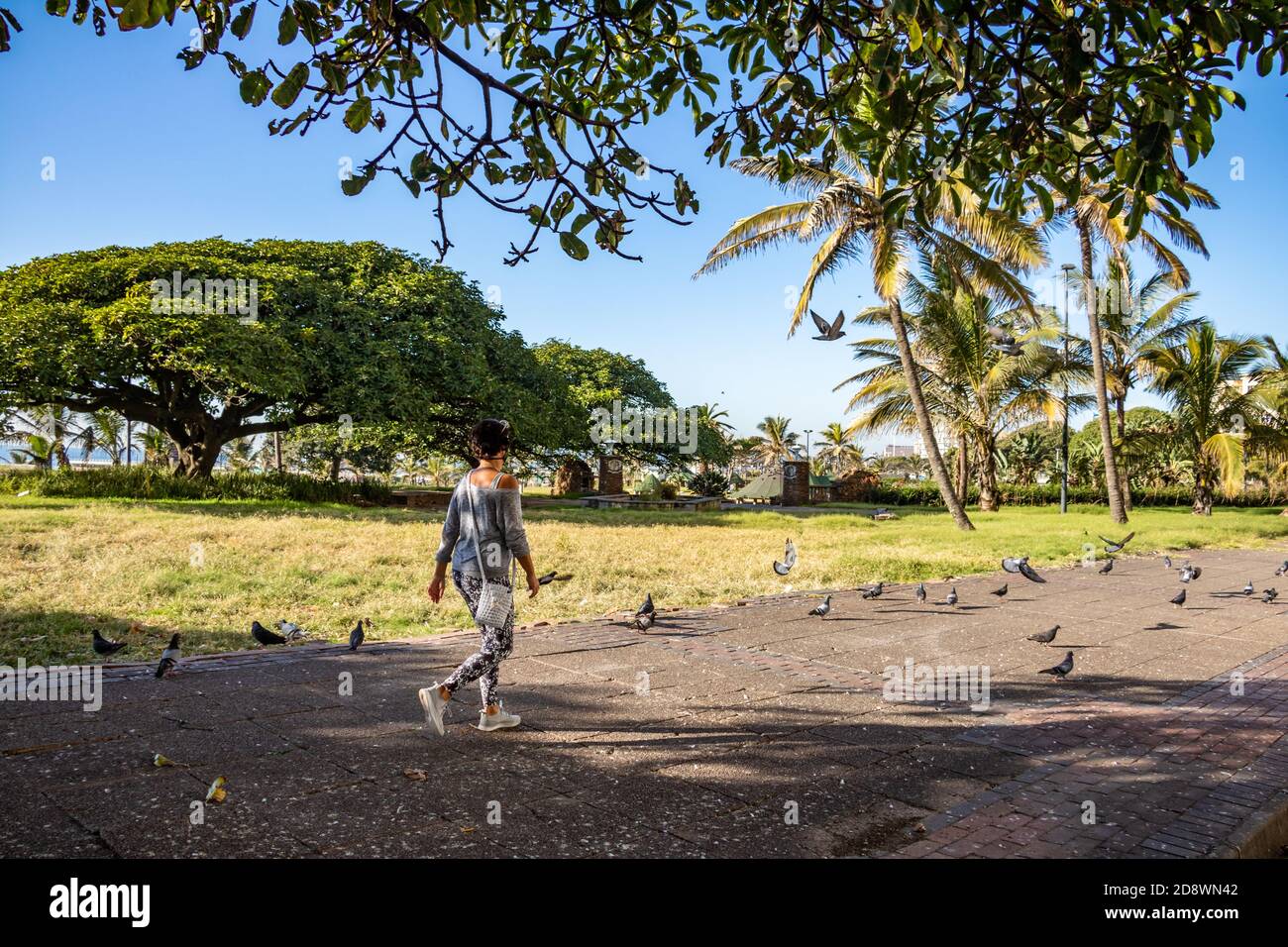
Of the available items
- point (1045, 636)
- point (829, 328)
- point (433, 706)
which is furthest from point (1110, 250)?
point (433, 706)

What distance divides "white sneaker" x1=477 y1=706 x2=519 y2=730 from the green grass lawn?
3124 mm

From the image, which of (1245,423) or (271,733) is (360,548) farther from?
(1245,423)

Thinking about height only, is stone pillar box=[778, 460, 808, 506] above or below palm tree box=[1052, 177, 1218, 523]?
below

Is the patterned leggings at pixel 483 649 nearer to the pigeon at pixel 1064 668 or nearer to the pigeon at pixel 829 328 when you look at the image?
the pigeon at pixel 1064 668

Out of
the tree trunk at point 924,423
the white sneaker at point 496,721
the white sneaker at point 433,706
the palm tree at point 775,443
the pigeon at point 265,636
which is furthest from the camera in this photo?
the palm tree at point 775,443

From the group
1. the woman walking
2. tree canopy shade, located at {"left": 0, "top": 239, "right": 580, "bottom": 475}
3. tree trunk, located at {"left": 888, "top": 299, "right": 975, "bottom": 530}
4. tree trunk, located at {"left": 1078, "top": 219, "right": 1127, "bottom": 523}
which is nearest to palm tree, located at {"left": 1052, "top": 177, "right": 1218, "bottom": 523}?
tree trunk, located at {"left": 1078, "top": 219, "right": 1127, "bottom": 523}

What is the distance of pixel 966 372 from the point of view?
92.0ft

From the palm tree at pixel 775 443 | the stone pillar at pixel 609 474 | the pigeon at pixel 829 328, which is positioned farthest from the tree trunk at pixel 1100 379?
the palm tree at pixel 775 443

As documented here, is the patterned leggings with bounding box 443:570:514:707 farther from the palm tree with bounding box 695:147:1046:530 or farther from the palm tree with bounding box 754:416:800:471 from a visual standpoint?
the palm tree with bounding box 754:416:800:471

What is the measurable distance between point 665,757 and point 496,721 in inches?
39.8

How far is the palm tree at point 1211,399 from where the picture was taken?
26.4m

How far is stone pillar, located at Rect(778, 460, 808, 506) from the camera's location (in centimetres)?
4106

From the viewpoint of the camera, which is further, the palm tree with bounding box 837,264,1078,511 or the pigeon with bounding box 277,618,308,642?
the palm tree with bounding box 837,264,1078,511
